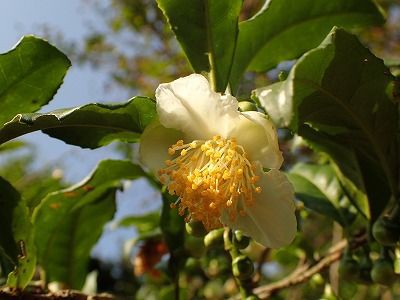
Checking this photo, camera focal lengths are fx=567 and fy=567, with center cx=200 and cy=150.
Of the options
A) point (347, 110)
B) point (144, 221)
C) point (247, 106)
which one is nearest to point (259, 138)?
point (247, 106)

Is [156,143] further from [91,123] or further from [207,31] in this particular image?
[207,31]

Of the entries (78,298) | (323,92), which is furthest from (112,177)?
(323,92)

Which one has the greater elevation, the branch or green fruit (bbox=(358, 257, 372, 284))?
green fruit (bbox=(358, 257, 372, 284))

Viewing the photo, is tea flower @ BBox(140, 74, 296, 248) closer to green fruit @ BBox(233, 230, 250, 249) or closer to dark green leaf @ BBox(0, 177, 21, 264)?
green fruit @ BBox(233, 230, 250, 249)

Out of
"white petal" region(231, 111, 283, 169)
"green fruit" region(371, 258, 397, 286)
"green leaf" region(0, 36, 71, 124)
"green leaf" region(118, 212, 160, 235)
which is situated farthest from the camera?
"green leaf" region(118, 212, 160, 235)

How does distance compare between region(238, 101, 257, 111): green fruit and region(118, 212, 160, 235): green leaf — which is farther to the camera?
region(118, 212, 160, 235): green leaf

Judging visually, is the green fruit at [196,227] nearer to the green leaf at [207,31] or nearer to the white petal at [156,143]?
the white petal at [156,143]

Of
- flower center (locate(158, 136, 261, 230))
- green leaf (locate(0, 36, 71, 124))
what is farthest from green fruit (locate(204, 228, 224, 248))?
green leaf (locate(0, 36, 71, 124))

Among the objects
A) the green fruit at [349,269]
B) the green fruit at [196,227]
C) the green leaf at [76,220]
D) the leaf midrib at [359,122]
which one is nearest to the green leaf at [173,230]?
the green leaf at [76,220]
